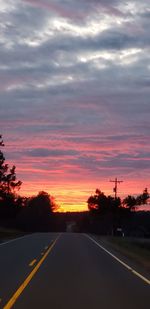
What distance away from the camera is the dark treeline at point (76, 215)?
312ft

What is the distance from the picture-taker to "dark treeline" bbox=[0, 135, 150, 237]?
95.1 meters

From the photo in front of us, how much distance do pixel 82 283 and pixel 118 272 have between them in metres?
4.24

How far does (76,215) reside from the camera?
617 ft

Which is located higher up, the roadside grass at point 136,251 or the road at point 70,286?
the roadside grass at point 136,251

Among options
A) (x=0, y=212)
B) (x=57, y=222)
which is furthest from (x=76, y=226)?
(x=0, y=212)

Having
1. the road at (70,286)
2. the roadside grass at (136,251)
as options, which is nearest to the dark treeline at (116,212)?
the roadside grass at (136,251)

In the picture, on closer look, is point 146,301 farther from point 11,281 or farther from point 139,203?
point 139,203

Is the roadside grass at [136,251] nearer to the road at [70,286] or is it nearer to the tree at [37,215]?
the road at [70,286]

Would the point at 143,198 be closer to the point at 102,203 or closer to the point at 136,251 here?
the point at 102,203

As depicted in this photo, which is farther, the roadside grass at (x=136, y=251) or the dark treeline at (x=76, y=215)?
the dark treeline at (x=76, y=215)

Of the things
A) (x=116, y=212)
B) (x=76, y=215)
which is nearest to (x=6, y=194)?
(x=116, y=212)

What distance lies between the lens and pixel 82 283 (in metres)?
18.5

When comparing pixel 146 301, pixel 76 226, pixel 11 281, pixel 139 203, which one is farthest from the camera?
pixel 76 226

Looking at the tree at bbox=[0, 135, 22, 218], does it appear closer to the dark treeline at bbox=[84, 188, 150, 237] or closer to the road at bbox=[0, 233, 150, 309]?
the dark treeline at bbox=[84, 188, 150, 237]
